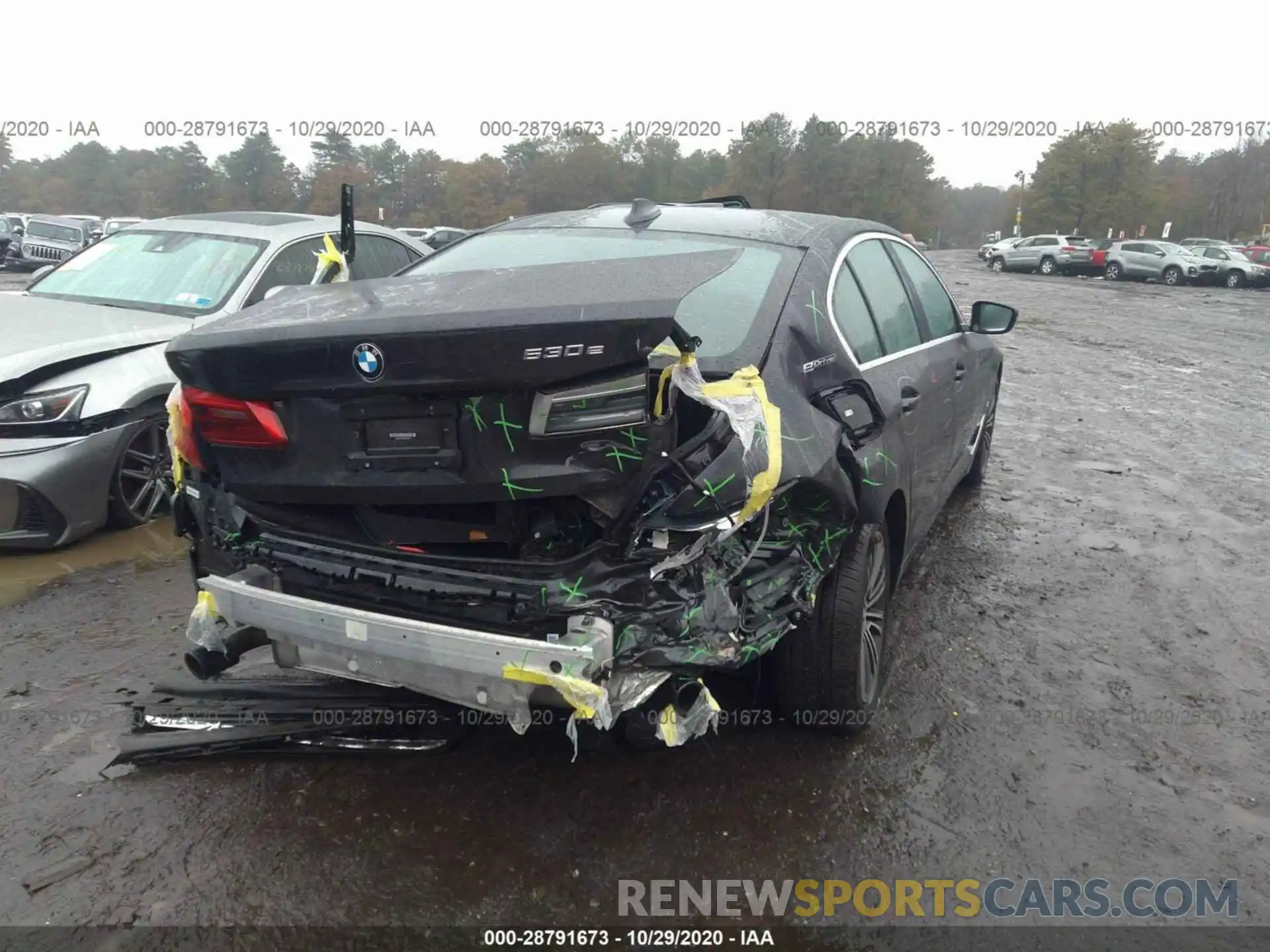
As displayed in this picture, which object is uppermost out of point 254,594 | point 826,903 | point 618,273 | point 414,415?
point 618,273

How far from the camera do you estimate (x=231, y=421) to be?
2.50 metres

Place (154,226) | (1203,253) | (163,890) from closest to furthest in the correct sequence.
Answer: (163,890) → (154,226) → (1203,253)

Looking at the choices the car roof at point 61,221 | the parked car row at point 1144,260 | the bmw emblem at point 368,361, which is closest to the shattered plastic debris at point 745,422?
the bmw emblem at point 368,361

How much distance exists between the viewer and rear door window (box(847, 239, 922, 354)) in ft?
12.0

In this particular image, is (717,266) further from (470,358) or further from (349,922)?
(349,922)

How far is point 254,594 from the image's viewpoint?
2559 mm

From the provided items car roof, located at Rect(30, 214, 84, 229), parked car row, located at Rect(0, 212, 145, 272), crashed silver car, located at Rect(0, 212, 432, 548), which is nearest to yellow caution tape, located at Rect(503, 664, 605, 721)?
crashed silver car, located at Rect(0, 212, 432, 548)

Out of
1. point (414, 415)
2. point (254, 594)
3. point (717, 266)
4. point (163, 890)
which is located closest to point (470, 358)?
point (414, 415)

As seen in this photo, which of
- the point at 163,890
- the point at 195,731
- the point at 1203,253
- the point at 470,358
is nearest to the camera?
the point at 470,358

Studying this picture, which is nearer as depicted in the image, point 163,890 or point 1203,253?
point 163,890

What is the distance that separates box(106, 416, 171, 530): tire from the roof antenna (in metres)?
2.68

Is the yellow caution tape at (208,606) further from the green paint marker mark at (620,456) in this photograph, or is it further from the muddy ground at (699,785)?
the green paint marker mark at (620,456)

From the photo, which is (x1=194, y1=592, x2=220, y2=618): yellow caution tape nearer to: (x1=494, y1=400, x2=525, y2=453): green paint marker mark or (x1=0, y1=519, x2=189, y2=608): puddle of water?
(x1=494, y1=400, x2=525, y2=453): green paint marker mark

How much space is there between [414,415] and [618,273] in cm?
67
